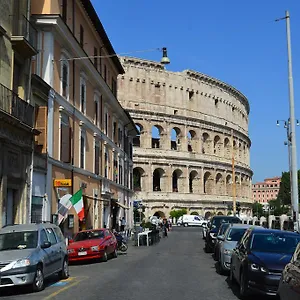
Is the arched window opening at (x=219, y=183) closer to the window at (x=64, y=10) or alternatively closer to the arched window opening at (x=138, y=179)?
the arched window opening at (x=138, y=179)

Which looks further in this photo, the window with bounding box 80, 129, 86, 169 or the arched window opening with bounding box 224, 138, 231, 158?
the arched window opening with bounding box 224, 138, 231, 158

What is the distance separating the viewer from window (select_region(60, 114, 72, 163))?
24703mm

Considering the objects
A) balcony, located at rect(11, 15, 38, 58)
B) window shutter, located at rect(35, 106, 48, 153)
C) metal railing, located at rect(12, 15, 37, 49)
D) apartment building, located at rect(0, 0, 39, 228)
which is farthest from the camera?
window shutter, located at rect(35, 106, 48, 153)

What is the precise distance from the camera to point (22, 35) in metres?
19.8

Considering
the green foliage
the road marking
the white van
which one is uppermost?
the green foliage

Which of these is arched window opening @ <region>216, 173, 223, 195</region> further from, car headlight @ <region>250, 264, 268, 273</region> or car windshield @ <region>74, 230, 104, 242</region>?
car headlight @ <region>250, 264, 268, 273</region>

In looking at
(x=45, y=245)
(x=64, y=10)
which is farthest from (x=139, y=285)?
(x=64, y=10)

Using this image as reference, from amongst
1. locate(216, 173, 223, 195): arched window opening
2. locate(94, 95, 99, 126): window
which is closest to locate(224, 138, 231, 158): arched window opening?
locate(216, 173, 223, 195): arched window opening

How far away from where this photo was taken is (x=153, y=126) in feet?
270

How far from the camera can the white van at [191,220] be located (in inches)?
2990

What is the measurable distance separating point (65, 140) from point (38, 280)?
1315 cm

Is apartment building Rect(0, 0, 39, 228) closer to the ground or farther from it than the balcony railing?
closer to the ground

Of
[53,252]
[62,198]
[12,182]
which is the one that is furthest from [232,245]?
[62,198]

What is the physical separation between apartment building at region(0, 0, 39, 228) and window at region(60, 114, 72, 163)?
3974 mm
